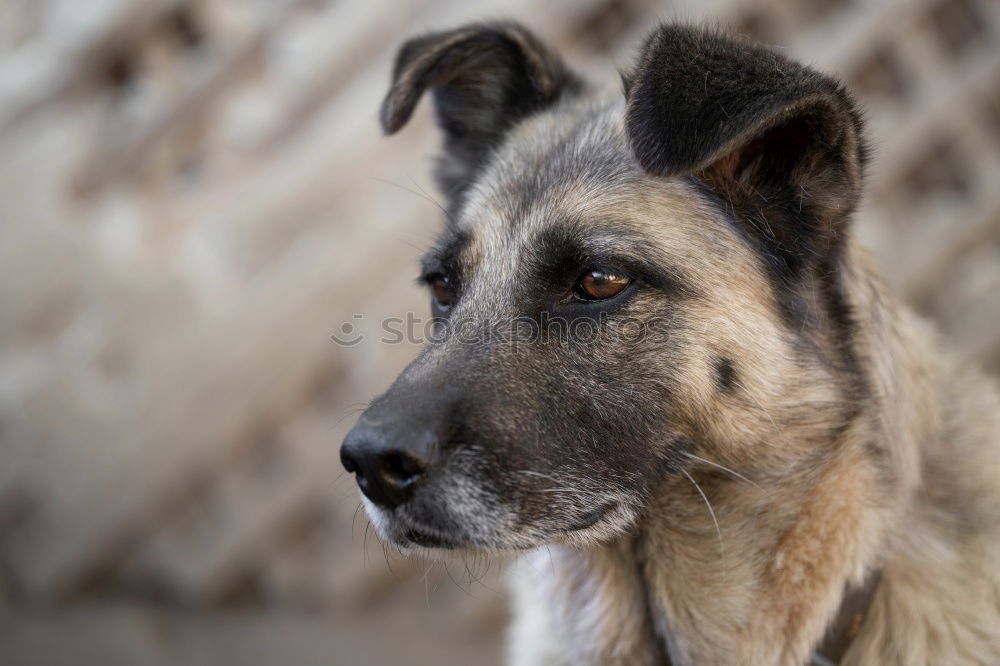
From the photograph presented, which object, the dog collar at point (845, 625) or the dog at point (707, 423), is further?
the dog collar at point (845, 625)

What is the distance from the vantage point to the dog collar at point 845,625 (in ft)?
7.07

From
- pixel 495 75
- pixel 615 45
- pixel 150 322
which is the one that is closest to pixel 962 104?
pixel 615 45

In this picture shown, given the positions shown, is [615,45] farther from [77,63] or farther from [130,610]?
[130,610]

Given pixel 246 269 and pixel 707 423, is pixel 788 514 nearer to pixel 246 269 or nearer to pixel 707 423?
pixel 707 423

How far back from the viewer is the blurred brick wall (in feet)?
13.6

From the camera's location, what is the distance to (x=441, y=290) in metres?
2.56

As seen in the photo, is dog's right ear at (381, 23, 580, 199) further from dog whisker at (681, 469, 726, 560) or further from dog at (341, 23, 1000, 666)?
dog whisker at (681, 469, 726, 560)

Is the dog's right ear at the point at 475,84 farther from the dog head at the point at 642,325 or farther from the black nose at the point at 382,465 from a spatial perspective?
the black nose at the point at 382,465

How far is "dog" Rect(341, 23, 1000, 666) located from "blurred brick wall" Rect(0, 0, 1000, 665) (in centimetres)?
196

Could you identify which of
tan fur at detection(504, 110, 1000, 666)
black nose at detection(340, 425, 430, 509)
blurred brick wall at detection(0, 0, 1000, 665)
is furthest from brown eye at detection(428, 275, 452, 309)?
blurred brick wall at detection(0, 0, 1000, 665)

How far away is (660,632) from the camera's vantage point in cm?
235

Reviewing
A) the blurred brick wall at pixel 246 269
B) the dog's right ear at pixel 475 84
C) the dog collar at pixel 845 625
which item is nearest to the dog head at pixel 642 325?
the dog collar at pixel 845 625

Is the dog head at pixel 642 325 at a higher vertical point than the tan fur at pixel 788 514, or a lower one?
higher

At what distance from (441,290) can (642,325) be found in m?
0.69
